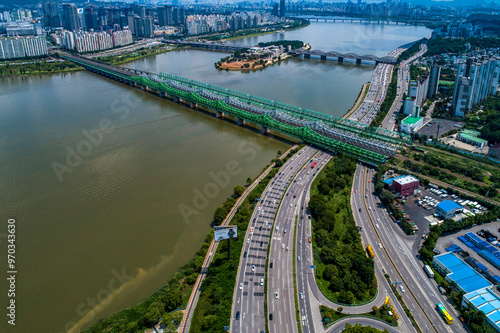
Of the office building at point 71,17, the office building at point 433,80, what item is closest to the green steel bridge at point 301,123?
the office building at point 433,80

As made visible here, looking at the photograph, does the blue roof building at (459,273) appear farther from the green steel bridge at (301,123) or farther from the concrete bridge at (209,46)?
the concrete bridge at (209,46)

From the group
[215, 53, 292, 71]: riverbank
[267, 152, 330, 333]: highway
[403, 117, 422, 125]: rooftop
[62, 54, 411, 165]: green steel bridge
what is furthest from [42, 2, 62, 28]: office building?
[267, 152, 330, 333]: highway

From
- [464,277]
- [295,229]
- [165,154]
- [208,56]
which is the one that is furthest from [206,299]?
[208,56]

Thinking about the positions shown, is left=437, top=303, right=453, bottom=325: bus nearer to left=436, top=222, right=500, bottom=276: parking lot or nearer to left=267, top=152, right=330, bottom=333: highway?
left=436, top=222, right=500, bottom=276: parking lot

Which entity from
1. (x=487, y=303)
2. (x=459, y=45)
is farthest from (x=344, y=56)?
(x=487, y=303)

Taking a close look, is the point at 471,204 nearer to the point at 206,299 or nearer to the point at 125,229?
the point at 206,299
